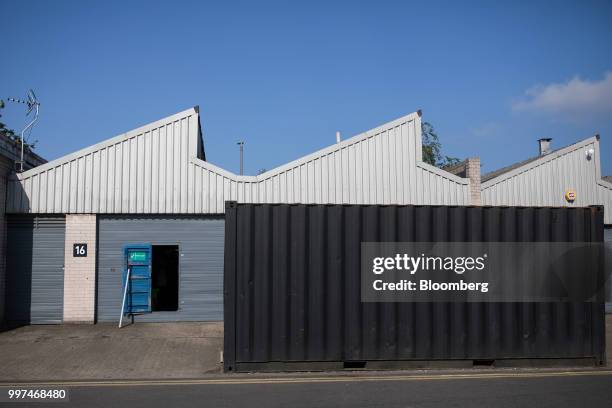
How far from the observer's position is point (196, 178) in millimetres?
16016

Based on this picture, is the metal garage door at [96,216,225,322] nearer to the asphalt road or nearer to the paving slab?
the paving slab

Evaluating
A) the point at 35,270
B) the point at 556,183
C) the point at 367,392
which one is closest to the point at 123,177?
the point at 35,270

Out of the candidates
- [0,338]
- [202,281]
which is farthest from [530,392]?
[0,338]

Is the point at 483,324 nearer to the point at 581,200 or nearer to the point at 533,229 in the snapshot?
the point at 533,229

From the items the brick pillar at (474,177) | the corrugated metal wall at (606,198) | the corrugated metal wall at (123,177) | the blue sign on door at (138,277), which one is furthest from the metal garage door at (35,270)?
the corrugated metal wall at (606,198)

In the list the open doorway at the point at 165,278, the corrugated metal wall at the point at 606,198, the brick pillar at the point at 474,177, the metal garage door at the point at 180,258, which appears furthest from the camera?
the corrugated metal wall at the point at 606,198

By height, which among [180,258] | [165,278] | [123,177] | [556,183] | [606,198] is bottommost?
[165,278]

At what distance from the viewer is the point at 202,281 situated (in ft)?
53.4

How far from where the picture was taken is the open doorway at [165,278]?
53.5 feet

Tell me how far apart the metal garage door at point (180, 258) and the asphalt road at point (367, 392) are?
651cm

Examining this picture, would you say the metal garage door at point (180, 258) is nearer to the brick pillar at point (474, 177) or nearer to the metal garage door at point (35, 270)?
the metal garage door at point (35, 270)

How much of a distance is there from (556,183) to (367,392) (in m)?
12.6

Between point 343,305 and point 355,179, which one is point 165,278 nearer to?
point 355,179

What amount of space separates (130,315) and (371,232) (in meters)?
8.67
